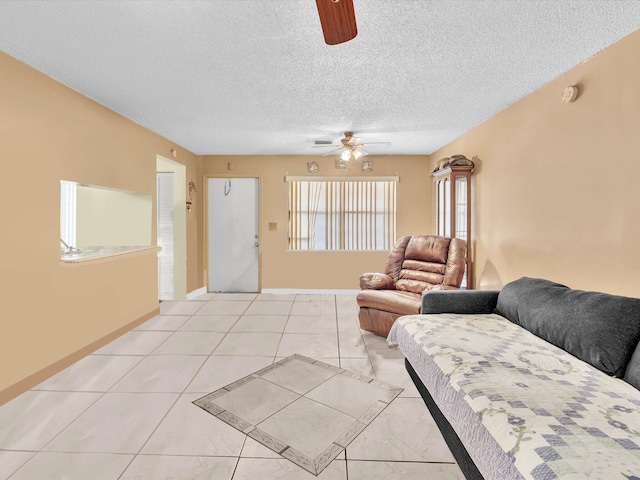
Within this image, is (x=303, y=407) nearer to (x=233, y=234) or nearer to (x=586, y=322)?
(x=586, y=322)

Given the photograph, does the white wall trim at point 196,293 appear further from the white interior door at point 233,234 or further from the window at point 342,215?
the window at point 342,215

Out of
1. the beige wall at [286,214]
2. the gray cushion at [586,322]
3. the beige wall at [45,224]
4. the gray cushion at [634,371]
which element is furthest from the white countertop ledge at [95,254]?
the gray cushion at [634,371]

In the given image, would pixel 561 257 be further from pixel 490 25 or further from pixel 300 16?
pixel 300 16

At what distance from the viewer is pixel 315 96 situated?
2.88 m

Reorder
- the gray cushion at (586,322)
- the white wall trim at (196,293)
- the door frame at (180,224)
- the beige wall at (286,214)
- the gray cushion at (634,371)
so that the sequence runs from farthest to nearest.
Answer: the beige wall at (286,214), the white wall trim at (196,293), the door frame at (180,224), the gray cushion at (586,322), the gray cushion at (634,371)

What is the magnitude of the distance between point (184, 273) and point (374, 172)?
342 centimetres

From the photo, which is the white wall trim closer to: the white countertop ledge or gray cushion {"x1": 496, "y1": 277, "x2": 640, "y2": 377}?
the white countertop ledge

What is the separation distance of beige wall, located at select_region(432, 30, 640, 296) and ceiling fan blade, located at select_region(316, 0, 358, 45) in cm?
174

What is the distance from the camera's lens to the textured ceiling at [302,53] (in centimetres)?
169

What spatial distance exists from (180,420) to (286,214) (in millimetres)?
3925

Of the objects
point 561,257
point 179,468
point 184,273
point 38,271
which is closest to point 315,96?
point 561,257

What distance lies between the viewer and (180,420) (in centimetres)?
197

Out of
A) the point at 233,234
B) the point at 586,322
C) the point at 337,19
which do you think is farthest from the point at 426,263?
the point at 233,234

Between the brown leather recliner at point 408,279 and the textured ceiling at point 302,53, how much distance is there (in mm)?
1434
